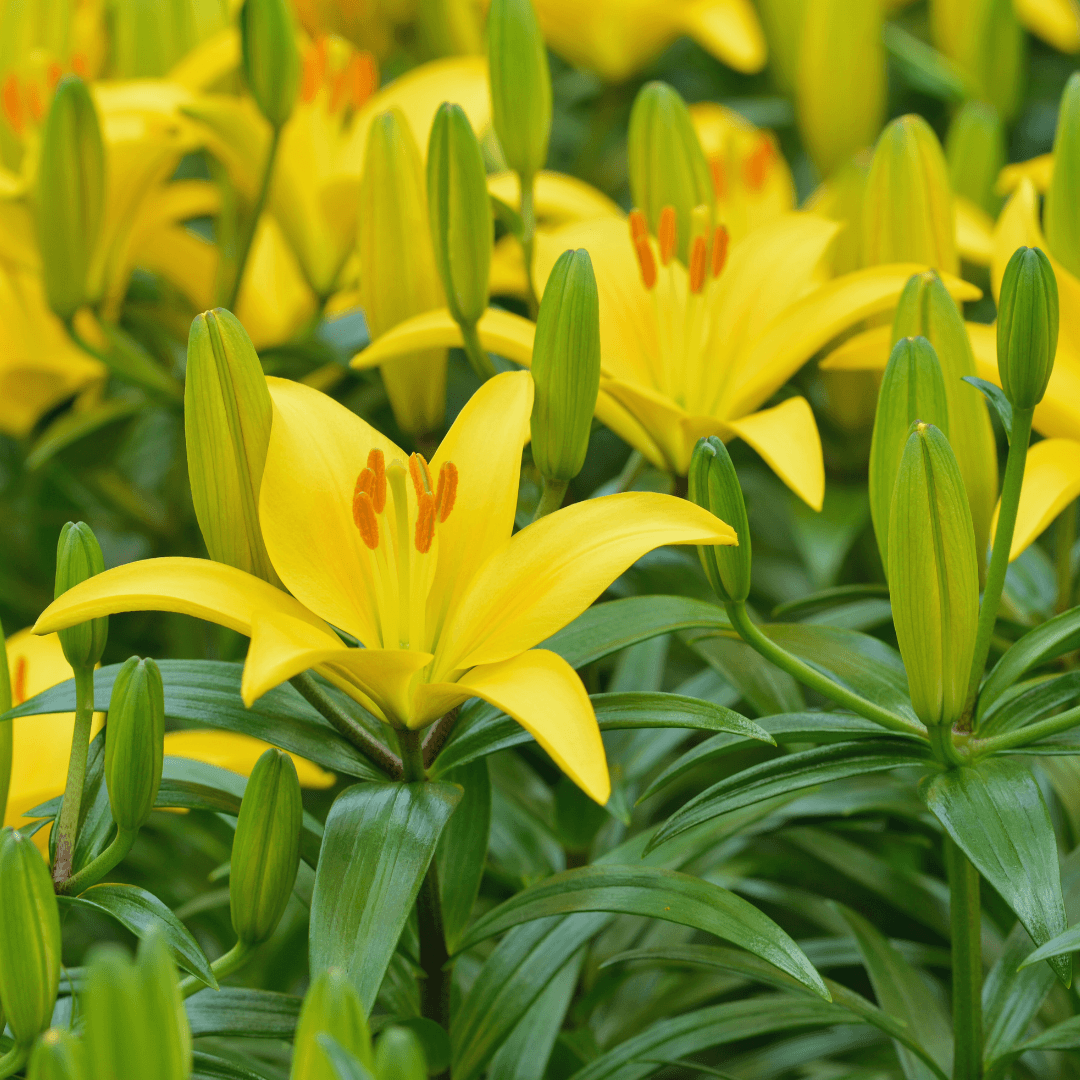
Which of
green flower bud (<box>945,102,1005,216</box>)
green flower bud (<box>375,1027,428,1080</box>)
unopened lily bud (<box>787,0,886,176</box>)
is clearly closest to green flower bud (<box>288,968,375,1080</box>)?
green flower bud (<box>375,1027,428,1080</box>)

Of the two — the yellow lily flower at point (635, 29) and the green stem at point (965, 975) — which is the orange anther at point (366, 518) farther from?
the yellow lily flower at point (635, 29)

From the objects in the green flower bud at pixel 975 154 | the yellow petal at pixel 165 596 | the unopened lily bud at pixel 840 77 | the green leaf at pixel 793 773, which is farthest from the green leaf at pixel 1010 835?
the unopened lily bud at pixel 840 77

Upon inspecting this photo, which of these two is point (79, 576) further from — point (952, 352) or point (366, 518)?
point (952, 352)

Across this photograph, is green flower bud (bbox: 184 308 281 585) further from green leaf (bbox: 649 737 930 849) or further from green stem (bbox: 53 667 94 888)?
green leaf (bbox: 649 737 930 849)

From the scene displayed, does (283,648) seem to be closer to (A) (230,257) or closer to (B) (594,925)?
(B) (594,925)

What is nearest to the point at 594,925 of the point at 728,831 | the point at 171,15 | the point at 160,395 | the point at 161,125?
the point at 728,831

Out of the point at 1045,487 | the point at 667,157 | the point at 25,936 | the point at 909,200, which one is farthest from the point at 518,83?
the point at 25,936
